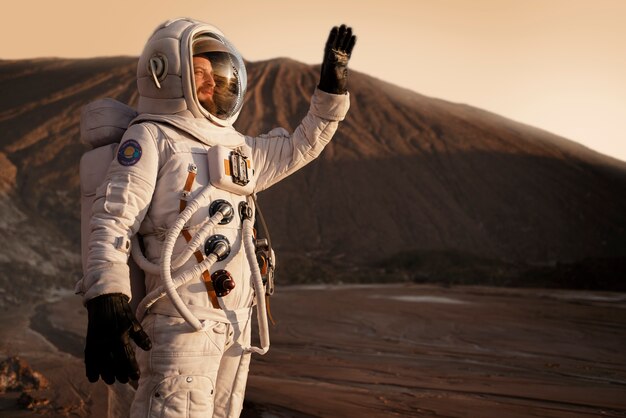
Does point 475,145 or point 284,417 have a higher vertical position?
point 284,417

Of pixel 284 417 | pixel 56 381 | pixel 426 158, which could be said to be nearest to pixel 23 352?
pixel 56 381

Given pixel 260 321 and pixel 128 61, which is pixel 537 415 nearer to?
pixel 260 321

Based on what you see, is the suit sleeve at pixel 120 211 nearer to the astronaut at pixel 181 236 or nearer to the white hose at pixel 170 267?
the astronaut at pixel 181 236

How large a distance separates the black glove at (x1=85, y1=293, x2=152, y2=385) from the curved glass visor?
0.93 m

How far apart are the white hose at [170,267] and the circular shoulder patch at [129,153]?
10.8 inches

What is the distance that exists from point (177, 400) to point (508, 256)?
97.3 feet

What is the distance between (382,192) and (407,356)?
22.9m

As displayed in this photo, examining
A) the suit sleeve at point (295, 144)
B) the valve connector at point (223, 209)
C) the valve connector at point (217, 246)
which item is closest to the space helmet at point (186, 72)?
the suit sleeve at point (295, 144)

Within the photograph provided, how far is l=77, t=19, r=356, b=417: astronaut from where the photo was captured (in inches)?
113

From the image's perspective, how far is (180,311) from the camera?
2.91 m

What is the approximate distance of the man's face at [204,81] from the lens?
10.9ft

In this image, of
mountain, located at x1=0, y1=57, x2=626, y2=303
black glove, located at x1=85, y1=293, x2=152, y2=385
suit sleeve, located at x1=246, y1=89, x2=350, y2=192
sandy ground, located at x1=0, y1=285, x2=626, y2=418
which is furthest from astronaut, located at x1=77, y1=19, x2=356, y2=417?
mountain, located at x1=0, y1=57, x2=626, y2=303

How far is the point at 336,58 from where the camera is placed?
343cm

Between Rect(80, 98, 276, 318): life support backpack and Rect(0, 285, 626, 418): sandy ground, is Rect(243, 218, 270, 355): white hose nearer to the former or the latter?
Rect(80, 98, 276, 318): life support backpack
